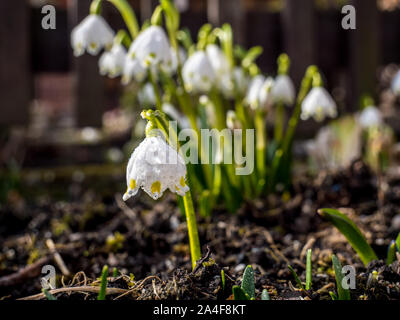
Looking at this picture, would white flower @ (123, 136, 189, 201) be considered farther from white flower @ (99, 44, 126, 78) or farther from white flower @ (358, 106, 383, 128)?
white flower @ (358, 106, 383, 128)

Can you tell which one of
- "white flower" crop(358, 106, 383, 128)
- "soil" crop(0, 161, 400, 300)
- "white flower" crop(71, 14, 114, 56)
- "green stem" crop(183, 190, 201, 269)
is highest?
"white flower" crop(71, 14, 114, 56)

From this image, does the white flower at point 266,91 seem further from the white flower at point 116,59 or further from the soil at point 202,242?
the white flower at point 116,59

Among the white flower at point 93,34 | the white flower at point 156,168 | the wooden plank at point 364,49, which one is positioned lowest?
the white flower at point 156,168

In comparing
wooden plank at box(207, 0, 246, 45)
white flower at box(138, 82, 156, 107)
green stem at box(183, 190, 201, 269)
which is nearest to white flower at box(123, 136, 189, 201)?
green stem at box(183, 190, 201, 269)

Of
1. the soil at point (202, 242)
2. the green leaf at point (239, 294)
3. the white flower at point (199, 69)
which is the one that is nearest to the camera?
the green leaf at point (239, 294)

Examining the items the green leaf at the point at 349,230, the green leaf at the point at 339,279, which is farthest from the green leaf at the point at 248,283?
the green leaf at the point at 349,230

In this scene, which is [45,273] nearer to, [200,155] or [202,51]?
[200,155]
